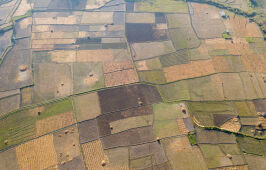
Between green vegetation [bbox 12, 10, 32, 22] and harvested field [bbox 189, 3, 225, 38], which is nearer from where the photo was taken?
harvested field [bbox 189, 3, 225, 38]

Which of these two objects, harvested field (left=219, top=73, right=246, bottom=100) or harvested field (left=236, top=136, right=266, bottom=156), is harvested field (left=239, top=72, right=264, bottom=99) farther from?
harvested field (left=236, top=136, right=266, bottom=156)

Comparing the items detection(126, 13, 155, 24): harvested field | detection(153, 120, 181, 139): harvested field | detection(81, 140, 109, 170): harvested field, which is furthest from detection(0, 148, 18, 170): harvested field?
detection(126, 13, 155, 24): harvested field

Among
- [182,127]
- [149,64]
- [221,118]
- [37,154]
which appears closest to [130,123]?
[182,127]

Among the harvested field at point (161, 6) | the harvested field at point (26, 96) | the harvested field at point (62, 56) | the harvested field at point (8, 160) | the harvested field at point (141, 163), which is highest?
the harvested field at point (161, 6)

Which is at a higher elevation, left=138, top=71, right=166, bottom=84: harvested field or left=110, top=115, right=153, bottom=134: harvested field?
left=138, top=71, right=166, bottom=84: harvested field

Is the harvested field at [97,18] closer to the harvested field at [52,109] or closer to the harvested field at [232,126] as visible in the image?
the harvested field at [52,109]

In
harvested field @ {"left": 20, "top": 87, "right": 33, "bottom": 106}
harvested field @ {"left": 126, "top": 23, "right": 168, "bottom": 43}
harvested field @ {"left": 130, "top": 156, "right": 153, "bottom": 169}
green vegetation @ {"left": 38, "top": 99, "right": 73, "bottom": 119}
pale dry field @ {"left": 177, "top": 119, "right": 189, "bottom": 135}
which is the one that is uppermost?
harvested field @ {"left": 126, "top": 23, "right": 168, "bottom": 43}

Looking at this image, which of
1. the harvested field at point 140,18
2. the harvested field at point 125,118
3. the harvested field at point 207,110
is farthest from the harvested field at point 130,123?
the harvested field at point 140,18
